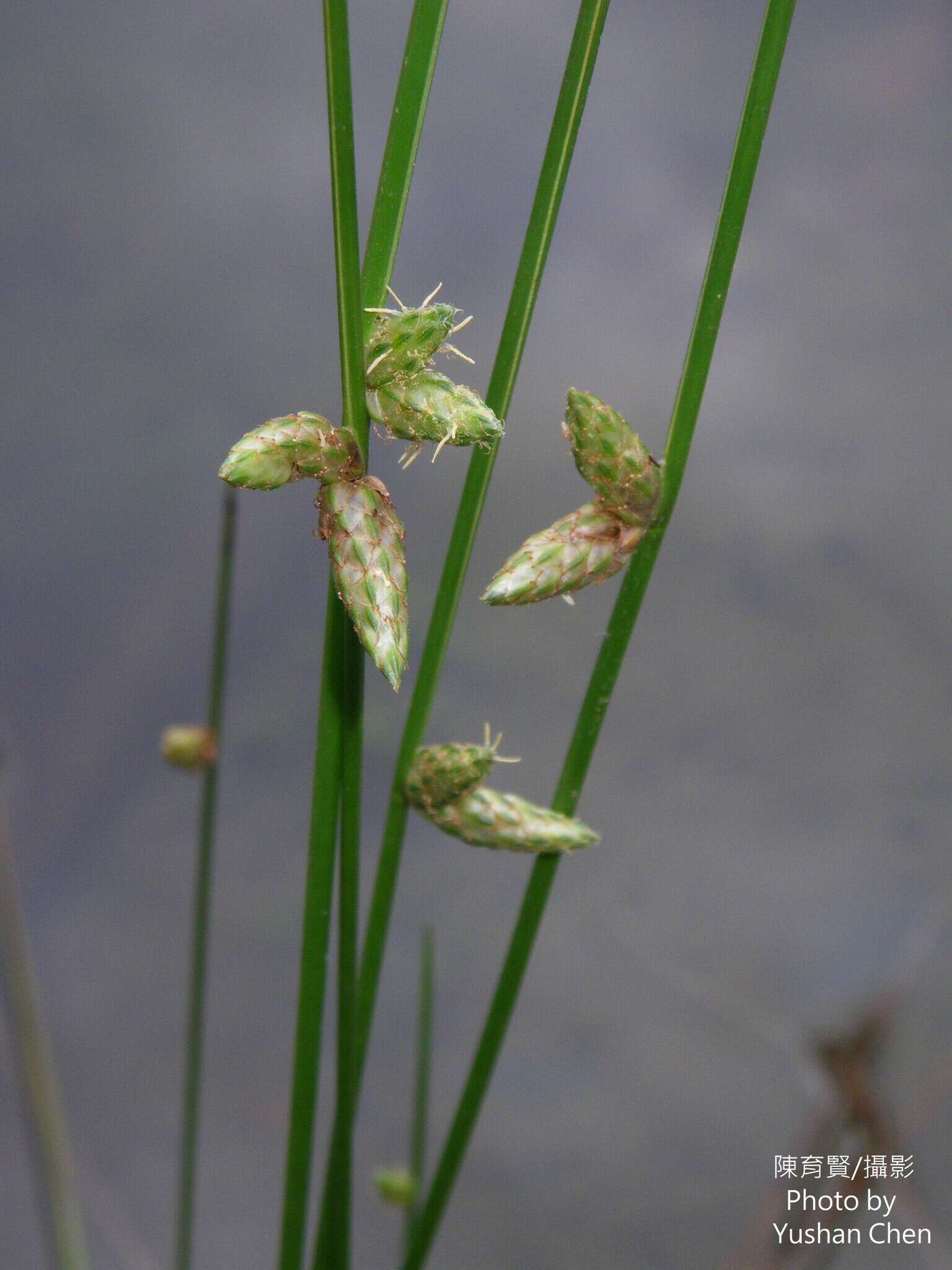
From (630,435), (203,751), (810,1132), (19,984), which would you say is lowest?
(810,1132)

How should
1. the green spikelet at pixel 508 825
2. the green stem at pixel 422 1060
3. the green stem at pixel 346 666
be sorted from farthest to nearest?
the green stem at pixel 422 1060, the green spikelet at pixel 508 825, the green stem at pixel 346 666

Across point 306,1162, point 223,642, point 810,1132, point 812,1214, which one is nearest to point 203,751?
point 223,642

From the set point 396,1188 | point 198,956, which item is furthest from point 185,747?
point 396,1188

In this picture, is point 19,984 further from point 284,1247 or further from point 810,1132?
point 810,1132

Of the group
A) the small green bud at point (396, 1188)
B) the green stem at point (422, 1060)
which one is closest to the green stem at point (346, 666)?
the green stem at point (422, 1060)

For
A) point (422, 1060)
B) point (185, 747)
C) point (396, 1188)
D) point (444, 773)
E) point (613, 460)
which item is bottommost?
point (396, 1188)

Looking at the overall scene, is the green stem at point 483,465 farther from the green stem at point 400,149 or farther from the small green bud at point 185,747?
the small green bud at point 185,747

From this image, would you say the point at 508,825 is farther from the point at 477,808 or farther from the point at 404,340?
the point at 404,340
